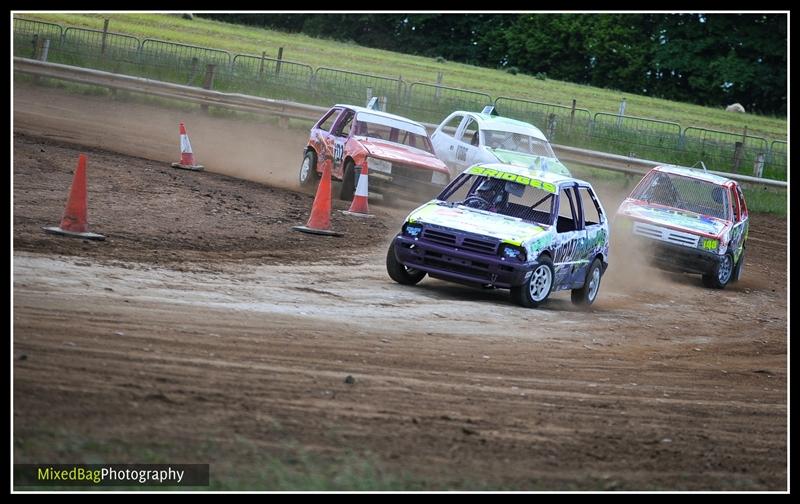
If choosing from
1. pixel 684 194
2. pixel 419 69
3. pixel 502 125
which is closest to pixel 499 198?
pixel 684 194

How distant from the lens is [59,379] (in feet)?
24.1

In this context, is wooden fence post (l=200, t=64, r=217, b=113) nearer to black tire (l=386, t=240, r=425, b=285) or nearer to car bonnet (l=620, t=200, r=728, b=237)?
car bonnet (l=620, t=200, r=728, b=237)

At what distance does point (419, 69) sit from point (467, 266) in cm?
3126

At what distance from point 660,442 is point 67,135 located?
17149 mm

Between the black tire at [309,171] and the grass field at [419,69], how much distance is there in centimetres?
1683

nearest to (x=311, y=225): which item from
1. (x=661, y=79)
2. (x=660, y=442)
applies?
(x=660, y=442)

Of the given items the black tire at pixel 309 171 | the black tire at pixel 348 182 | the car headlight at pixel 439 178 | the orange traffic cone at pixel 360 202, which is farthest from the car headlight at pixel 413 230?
the black tire at pixel 309 171

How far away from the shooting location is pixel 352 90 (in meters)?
32.6

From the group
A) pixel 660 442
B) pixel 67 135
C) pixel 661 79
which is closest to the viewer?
pixel 660 442

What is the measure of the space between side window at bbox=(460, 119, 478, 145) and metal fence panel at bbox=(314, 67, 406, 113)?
30.2ft

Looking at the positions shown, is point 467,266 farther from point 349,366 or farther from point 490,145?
point 490,145

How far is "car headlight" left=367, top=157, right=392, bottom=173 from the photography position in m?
19.8

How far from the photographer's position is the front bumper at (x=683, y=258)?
17391 mm

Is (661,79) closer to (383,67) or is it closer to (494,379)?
(383,67)
